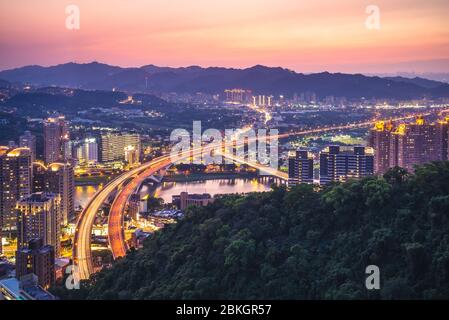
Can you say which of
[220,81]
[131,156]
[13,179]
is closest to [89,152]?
[131,156]

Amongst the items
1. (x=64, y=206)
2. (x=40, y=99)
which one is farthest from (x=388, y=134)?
(x=40, y=99)

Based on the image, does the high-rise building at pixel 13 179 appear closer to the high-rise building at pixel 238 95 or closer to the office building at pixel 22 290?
the office building at pixel 22 290

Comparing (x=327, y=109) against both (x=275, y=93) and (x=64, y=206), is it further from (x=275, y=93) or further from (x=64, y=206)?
(x=64, y=206)

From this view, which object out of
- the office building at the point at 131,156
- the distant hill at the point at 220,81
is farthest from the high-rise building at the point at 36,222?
the distant hill at the point at 220,81

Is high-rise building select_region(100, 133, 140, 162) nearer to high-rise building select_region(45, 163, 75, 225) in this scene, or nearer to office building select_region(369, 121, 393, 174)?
high-rise building select_region(45, 163, 75, 225)
